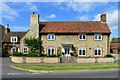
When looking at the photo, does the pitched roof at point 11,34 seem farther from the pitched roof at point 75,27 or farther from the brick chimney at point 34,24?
the brick chimney at point 34,24

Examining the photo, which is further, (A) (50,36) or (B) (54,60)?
(A) (50,36)

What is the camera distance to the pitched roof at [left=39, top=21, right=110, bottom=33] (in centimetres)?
4269

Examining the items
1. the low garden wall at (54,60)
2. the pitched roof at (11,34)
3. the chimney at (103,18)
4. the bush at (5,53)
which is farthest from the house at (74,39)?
the pitched roof at (11,34)

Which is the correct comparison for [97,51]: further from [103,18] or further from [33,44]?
[33,44]

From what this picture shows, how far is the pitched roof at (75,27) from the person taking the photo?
42.7 meters

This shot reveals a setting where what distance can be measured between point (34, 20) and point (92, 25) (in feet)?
40.2

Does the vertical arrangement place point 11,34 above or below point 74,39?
above

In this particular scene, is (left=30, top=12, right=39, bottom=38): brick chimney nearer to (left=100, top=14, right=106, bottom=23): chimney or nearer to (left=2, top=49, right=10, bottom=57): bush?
(left=2, top=49, right=10, bottom=57): bush

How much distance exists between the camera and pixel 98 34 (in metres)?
42.3

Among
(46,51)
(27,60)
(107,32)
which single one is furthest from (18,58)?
(107,32)

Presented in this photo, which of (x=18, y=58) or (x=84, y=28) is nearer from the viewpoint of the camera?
(x=18, y=58)

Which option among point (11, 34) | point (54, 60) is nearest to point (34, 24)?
point (54, 60)

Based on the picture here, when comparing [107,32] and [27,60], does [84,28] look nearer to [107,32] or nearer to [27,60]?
[107,32]

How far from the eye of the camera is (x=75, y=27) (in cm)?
4416
